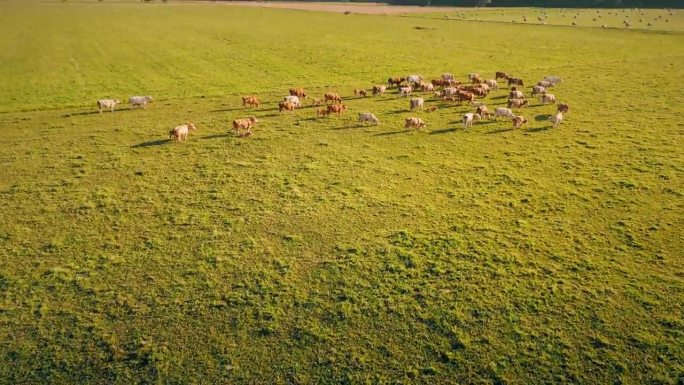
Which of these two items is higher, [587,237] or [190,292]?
[587,237]

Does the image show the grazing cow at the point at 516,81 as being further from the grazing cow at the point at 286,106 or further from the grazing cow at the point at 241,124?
the grazing cow at the point at 241,124

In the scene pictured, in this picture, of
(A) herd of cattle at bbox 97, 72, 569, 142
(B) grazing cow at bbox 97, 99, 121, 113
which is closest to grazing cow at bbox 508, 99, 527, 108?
(A) herd of cattle at bbox 97, 72, 569, 142

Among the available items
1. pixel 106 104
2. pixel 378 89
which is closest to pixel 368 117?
pixel 378 89

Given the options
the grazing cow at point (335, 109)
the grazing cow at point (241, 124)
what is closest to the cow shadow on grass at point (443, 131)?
the grazing cow at point (335, 109)

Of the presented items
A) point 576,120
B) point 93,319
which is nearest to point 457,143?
point 576,120

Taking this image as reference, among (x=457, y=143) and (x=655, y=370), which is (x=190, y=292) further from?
(x=457, y=143)

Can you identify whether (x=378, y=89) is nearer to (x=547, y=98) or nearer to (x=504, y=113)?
(x=504, y=113)
